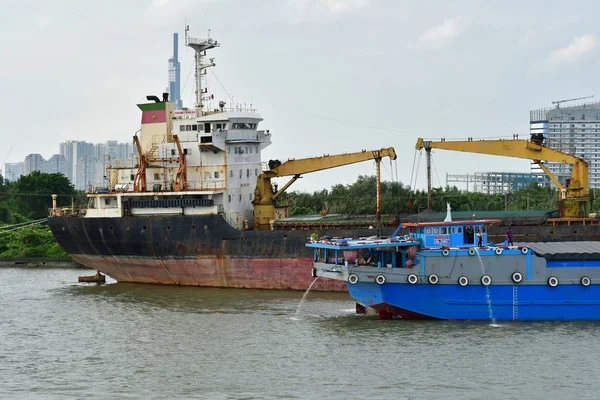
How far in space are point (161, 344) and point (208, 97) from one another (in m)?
18.2

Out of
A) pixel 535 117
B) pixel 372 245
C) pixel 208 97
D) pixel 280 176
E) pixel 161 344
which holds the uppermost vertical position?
pixel 535 117

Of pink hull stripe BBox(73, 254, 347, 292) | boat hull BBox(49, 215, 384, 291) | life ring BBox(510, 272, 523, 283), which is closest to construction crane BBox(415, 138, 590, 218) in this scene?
boat hull BBox(49, 215, 384, 291)

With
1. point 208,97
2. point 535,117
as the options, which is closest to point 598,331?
point 208,97

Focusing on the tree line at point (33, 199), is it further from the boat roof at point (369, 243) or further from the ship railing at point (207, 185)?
the boat roof at point (369, 243)

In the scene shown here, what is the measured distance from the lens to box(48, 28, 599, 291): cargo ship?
4025 centimetres

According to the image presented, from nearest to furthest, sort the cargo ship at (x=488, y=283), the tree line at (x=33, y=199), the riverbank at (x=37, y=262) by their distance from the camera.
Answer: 1. the cargo ship at (x=488, y=283)
2. the riverbank at (x=37, y=262)
3. the tree line at (x=33, y=199)

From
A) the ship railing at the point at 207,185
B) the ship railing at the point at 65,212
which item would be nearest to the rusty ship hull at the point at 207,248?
the ship railing at the point at 65,212

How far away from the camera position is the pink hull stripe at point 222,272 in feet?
130

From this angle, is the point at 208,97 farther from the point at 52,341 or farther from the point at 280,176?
the point at 52,341

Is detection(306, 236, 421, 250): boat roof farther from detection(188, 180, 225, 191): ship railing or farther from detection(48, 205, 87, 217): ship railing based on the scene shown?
detection(48, 205, 87, 217): ship railing

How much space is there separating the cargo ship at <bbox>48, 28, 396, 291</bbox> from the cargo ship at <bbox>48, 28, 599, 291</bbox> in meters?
0.04

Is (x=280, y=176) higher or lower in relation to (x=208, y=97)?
lower

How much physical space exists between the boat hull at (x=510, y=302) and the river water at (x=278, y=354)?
0.80 metres

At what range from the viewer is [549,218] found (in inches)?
1551
